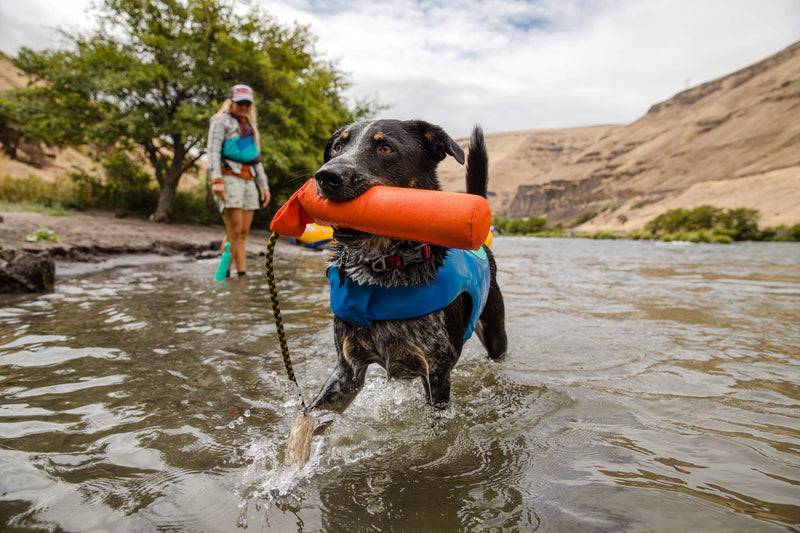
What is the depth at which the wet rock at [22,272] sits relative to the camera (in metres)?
5.24

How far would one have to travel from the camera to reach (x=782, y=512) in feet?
5.66

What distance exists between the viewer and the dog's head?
2.12m

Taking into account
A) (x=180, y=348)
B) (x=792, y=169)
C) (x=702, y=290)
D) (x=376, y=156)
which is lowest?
(x=180, y=348)

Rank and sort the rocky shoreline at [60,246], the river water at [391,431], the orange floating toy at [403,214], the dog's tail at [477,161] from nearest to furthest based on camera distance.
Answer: the river water at [391,431], the orange floating toy at [403,214], the dog's tail at [477,161], the rocky shoreline at [60,246]

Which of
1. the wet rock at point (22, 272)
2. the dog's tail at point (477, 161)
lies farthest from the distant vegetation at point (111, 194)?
the dog's tail at point (477, 161)

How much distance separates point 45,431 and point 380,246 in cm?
201

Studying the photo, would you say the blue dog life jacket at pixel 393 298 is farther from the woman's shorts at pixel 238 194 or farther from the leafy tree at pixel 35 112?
the leafy tree at pixel 35 112

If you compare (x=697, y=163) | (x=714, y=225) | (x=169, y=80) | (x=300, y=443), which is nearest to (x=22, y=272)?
(x=300, y=443)

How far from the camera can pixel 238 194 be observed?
689 cm

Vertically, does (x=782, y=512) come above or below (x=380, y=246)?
below

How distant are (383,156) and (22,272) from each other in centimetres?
543

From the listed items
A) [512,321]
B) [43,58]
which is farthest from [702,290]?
[43,58]

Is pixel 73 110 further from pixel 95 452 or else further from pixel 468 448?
pixel 468 448

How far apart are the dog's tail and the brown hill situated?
26.5 m
